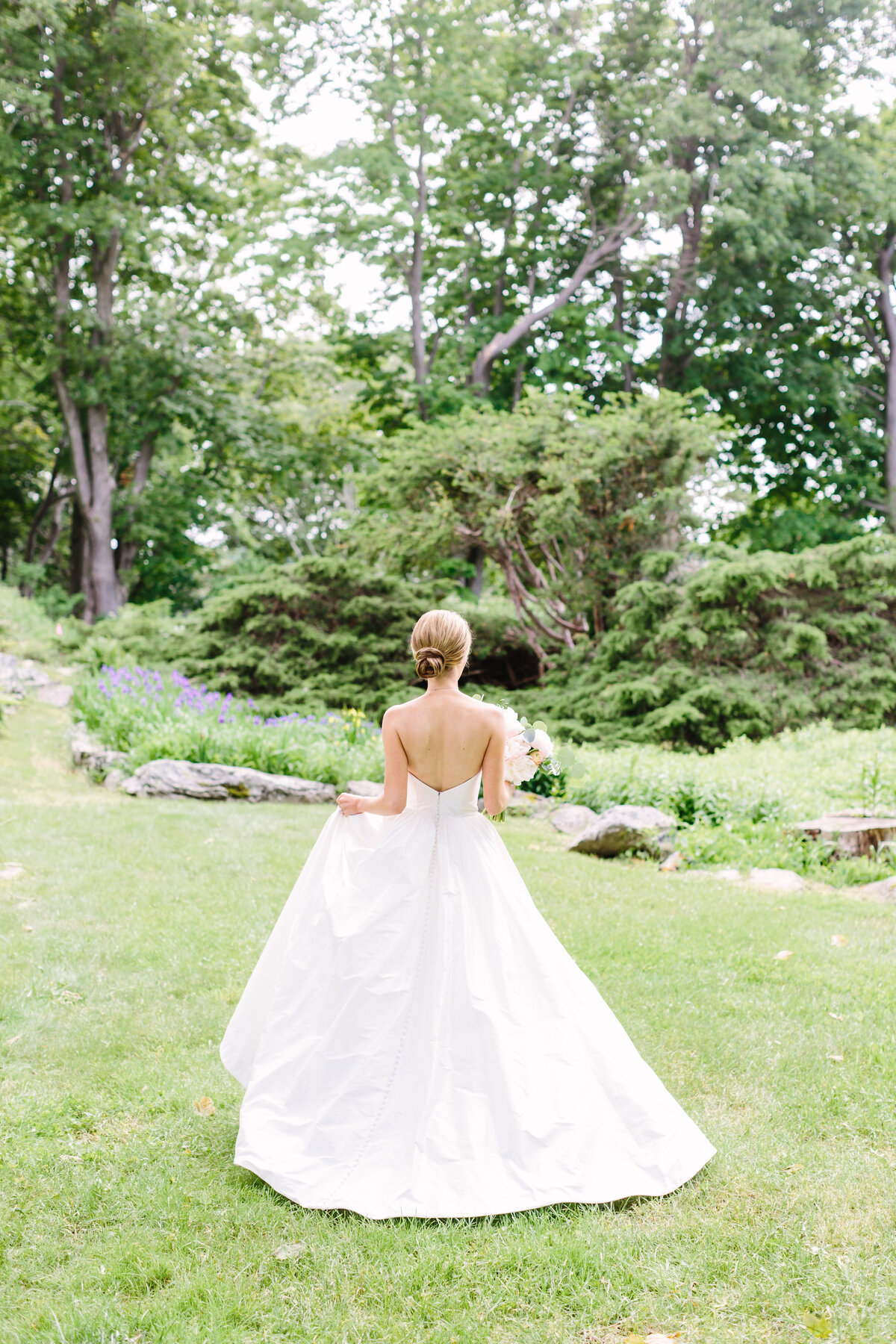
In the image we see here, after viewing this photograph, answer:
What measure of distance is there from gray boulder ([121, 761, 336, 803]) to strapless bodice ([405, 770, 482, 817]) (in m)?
6.01

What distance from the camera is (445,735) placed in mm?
3420

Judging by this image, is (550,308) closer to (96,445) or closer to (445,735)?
(96,445)

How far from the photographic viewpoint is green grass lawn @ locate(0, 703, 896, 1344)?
2549mm

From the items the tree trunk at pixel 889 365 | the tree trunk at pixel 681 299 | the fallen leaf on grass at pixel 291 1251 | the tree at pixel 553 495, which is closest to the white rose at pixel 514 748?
the fallen leaf on grass at pixel 291 1251

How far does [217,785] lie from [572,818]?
3478mm

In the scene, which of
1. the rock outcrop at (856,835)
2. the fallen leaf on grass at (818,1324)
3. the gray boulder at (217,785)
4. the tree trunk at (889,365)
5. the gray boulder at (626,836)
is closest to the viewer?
the fallen leaf on grass at (818,1324)

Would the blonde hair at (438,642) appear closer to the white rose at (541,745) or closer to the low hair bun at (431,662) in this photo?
the low hair bun at (431,662)

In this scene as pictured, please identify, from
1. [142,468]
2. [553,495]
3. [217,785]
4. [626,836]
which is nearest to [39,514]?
[142,468]

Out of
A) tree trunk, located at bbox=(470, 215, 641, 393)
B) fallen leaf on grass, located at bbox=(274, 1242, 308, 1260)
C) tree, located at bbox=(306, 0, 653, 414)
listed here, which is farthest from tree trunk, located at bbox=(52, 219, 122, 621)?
fallen leaf on grass, located at bbox=(274, 1242, 308, 1260)

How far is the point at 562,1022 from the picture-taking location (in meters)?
3.27

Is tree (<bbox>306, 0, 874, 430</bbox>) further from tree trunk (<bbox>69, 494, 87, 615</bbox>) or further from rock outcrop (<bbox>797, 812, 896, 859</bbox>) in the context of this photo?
rock outcrop (<bbox>797, 812, 896, 859</bbox>)

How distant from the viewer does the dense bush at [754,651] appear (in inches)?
446

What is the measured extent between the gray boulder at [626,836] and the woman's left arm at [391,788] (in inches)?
184

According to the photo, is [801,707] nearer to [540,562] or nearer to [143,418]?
[540,562]
